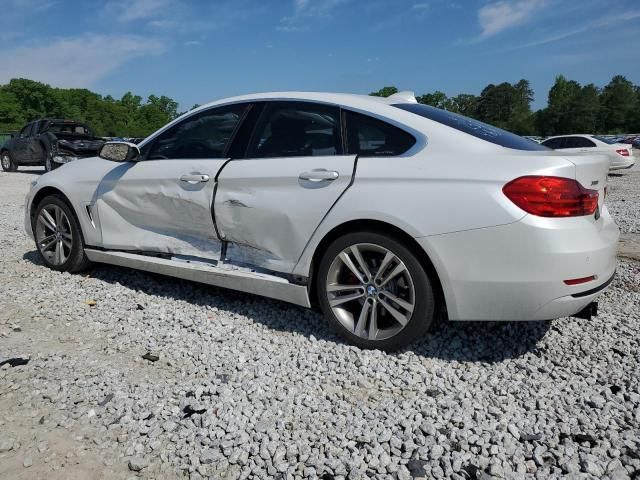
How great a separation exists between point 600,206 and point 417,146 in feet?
3.81

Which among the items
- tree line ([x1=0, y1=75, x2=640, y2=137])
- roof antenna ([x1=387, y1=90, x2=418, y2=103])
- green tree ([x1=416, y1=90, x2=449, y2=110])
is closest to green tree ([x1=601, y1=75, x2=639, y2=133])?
tree line ([x1=0, y1=75, x2=640, y2=137])

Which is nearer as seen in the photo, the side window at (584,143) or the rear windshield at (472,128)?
the rear windshield at (472,128)

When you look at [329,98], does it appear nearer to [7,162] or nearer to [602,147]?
[602,147]

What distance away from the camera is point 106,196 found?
450 cm

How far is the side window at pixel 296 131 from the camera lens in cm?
347

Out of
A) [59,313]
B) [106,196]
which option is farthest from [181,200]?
[59,313]

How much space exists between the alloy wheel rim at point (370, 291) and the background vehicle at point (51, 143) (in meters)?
13.9

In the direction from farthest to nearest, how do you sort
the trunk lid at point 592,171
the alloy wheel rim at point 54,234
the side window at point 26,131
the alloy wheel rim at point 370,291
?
the side window at point 26,131
the alloy wheel rim at point 54,234
the alloy wheel rim at point 370,291
the trunk lid at point 592,171

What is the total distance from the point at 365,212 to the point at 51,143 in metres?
15.8

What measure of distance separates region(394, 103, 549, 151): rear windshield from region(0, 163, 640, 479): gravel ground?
1.27 metres

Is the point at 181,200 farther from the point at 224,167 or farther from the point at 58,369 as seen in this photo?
the point at 58,369

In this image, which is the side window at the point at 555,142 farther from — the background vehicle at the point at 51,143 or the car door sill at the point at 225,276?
the car door sill at the point at 225,276

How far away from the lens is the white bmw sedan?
9.15 ft

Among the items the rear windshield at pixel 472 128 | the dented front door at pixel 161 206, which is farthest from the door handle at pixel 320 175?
the dented front door at pixel 161 206
